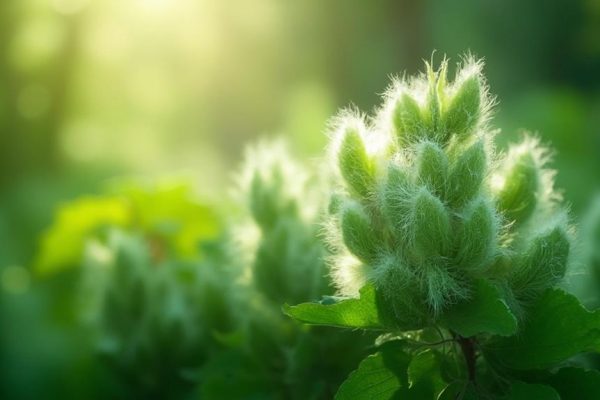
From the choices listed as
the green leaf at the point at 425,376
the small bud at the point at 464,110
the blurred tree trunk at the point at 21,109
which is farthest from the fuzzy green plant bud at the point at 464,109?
the blurred tree trunk at the point at 21,109

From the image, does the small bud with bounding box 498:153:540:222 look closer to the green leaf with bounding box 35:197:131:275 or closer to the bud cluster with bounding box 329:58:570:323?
the bud cluster with bounding box 329:58:570:323

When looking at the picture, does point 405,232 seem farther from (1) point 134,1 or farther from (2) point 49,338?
(1) point 134,1

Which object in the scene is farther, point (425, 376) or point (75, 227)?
point (75, 227)

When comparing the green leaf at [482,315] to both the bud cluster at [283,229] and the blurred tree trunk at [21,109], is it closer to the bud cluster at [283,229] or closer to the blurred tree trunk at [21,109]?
the bud cluster at [283,229]

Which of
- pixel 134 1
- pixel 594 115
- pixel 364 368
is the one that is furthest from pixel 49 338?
pixel 594 115

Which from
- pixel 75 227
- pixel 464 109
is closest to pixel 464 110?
pixel 464 109

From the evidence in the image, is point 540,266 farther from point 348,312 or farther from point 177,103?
point 177,103
